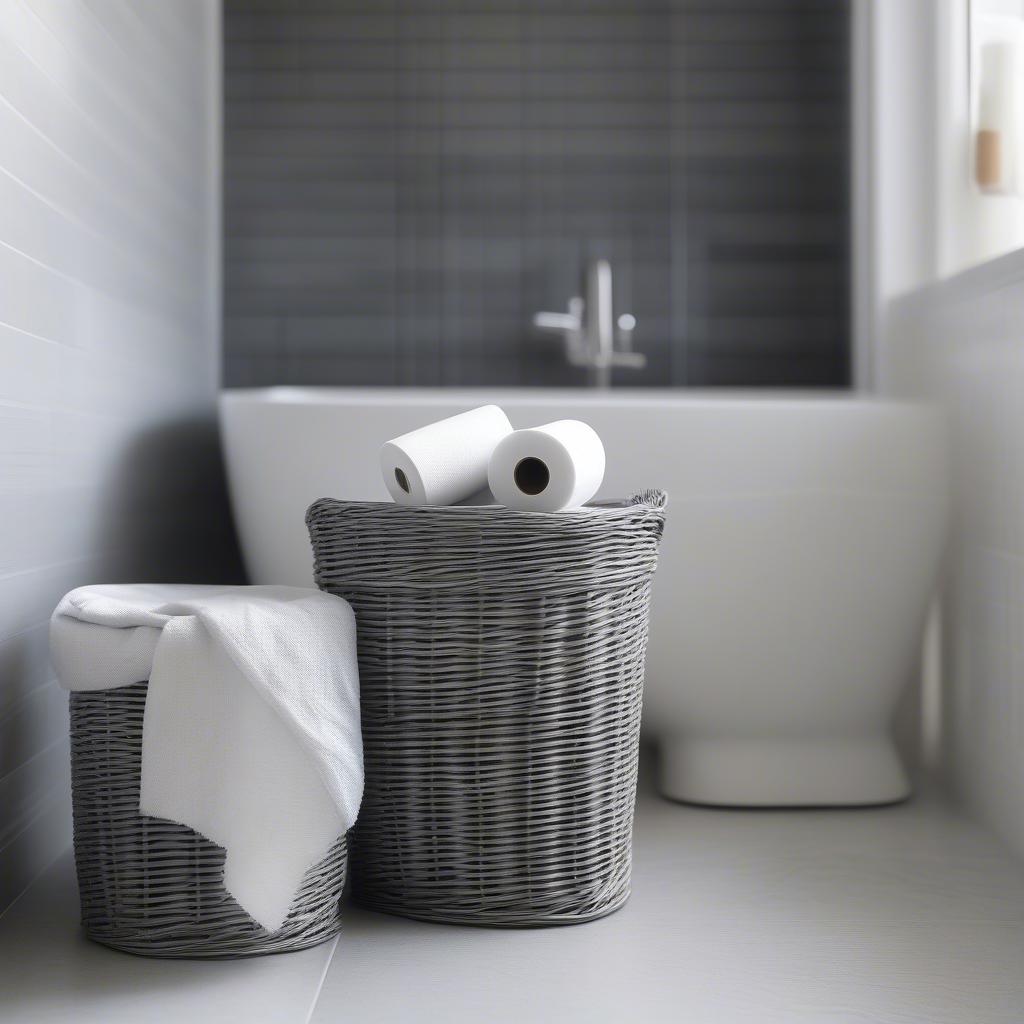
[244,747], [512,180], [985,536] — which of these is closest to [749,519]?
[985,536]

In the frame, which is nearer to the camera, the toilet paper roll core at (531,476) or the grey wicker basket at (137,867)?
the grey wicker basket at (137,867)

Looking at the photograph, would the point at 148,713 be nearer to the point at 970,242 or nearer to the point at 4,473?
the point at 4,473

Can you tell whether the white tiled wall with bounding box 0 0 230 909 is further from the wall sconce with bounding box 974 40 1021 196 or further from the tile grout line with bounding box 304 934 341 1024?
the wall sconce with bounding box 974 40 1021 196

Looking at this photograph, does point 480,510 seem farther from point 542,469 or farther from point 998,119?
point 998,119

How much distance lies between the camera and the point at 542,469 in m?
1.35

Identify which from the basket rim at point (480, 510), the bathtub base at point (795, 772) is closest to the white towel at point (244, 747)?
the basket rim at point (480, 510)

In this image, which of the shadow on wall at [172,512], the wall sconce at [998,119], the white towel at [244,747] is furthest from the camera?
the wall sconce at [998,119]

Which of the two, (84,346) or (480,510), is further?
(84,346)

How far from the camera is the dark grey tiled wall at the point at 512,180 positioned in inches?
108

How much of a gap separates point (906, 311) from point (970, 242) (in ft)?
0.65

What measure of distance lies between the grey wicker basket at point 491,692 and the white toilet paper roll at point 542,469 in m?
0.05

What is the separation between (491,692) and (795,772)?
804 mm

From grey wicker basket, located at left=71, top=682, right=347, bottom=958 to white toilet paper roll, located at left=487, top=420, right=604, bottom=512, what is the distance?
45 centimetres

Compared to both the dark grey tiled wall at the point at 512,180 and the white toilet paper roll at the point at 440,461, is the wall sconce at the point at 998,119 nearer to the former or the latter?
the dark grey tiled wall at the point at 512,180
